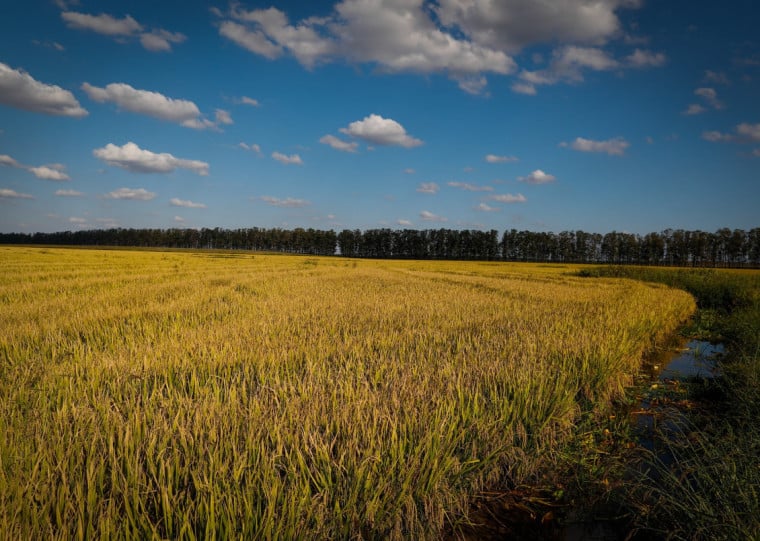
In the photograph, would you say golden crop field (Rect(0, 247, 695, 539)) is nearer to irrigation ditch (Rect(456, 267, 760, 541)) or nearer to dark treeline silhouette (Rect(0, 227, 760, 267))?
irrigation ditch (Rect(456, 267, 760, 541))

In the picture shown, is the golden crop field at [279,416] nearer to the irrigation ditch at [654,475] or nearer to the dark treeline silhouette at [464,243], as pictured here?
the irrigation ditch at [654,475]

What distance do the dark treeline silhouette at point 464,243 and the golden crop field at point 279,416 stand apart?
390 ft

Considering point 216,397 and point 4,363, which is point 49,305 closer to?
point 4,363

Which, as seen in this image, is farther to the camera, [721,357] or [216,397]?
[721,357]

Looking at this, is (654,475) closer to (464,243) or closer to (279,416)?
(279,416)

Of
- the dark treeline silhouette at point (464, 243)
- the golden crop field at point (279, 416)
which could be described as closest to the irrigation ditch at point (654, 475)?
the golden crop field at point (279, 416)

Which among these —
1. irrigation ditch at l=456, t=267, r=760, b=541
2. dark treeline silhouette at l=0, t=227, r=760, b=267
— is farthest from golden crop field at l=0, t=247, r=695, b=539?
dark treeline silhouette at l=0, t=227, r=760, b=267

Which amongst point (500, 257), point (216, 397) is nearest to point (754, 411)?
point (216, 397)

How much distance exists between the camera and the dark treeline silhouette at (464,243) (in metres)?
95.5

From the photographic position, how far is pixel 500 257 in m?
124

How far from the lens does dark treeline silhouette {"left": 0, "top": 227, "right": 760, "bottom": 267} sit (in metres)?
95.5

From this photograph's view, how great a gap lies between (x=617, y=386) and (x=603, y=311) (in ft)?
14.8

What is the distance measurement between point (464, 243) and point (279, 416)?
130 meters

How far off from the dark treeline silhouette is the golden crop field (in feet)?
390
